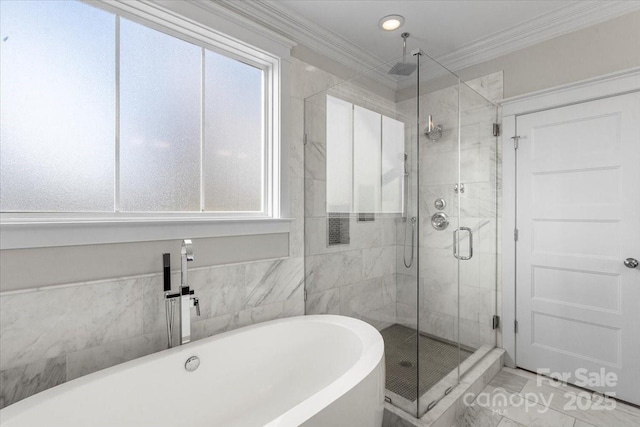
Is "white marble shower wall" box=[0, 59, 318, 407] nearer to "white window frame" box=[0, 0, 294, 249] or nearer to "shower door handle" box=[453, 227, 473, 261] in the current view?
"white window frame" box=[0, 0, 294, 249]

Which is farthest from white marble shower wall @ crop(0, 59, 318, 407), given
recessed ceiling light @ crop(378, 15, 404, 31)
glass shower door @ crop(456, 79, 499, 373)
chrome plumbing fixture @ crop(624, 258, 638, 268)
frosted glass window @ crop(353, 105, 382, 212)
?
chrome plumbing fixture @ crop(624, 258, 638, 268)

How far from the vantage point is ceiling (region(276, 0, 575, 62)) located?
1974 mm

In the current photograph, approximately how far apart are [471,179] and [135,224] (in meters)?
2.14

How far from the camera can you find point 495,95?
246cm

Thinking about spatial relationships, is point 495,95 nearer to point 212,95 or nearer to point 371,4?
point 371,4

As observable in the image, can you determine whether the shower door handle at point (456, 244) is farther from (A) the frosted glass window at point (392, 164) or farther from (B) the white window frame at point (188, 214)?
(B) the white window frame at point (188, 214)

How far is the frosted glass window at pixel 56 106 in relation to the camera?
1279mm

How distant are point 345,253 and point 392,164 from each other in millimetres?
699

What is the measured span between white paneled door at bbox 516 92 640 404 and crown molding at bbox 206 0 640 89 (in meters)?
0.56

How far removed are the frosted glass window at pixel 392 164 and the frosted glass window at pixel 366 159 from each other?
0.04 m

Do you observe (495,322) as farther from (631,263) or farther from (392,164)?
(392,164)

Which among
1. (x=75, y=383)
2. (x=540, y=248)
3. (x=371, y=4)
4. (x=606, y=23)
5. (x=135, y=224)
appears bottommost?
(x=75, y=383)

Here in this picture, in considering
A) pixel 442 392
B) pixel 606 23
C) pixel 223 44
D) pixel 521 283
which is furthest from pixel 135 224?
pixel 606 23

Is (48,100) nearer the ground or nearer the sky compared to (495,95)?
nearer the ground
